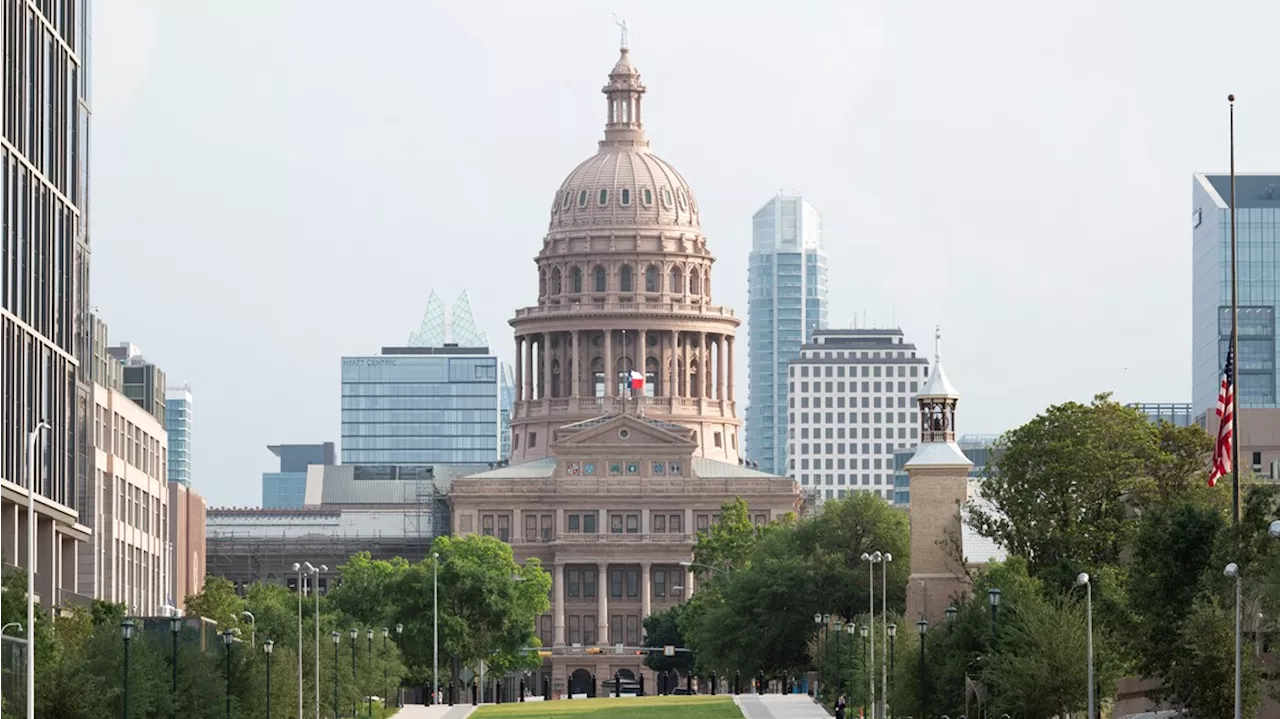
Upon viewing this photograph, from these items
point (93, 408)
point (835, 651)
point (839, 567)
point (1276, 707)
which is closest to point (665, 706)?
point (835, 651)

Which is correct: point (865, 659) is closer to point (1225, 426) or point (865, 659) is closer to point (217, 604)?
point (217, 604)

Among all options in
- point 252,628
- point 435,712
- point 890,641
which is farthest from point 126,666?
point 435,712

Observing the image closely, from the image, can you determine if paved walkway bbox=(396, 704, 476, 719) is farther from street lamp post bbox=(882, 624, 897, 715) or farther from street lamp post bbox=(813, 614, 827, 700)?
street lamp post bbox=(882, 624, 897, 715)

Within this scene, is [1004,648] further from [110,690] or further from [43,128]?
[43,128]

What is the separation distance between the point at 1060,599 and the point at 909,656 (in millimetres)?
13824

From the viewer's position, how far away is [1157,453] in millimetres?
141250

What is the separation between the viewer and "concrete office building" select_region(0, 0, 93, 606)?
123m

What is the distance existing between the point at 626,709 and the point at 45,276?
41.6 metres

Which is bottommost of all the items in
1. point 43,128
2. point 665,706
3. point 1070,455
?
point 665,706

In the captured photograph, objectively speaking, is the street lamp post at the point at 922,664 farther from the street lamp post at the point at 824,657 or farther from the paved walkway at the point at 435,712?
the street lamp post at the point at 824,657

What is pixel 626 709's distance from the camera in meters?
158

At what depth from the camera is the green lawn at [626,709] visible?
489ft

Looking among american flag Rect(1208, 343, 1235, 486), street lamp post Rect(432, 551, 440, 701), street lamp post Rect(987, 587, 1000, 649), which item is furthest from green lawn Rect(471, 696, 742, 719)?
american flag Rect(1208, 343, 1235, 486)

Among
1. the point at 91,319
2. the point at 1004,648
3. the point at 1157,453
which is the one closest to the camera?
the point at 1004,648
